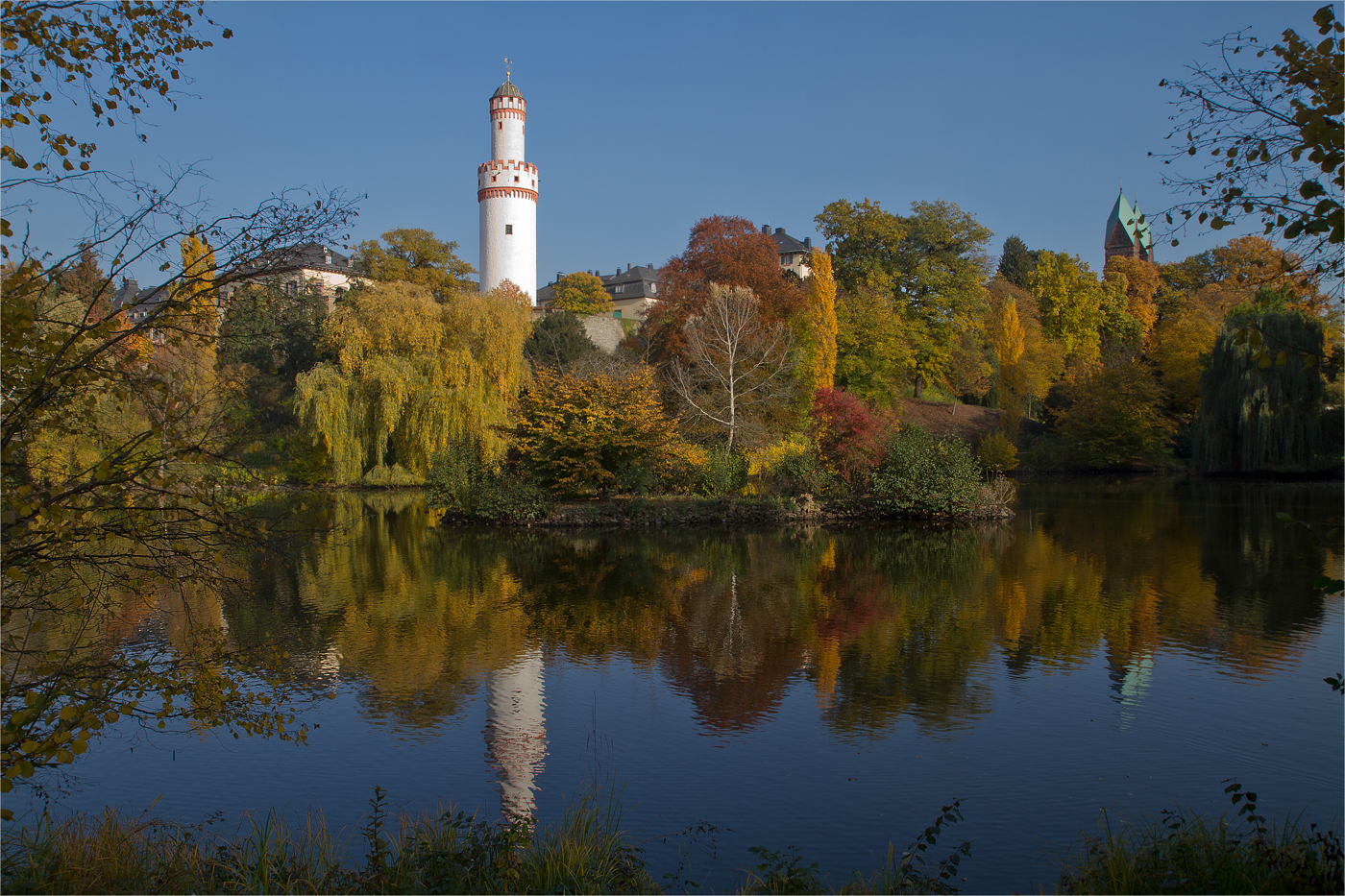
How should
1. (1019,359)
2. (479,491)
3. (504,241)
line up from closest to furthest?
(479,491)
(1019,359)
(504,241)

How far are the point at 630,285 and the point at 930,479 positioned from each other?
5421 centimetres

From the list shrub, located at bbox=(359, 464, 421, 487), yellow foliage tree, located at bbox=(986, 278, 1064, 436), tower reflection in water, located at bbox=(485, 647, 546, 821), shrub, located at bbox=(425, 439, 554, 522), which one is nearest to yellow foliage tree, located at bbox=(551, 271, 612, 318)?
yellow foliage tree, located at bbox=(986, 278, 1064, 436)

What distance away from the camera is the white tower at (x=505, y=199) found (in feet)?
Result: 160

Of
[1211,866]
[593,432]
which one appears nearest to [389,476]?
[593,432]

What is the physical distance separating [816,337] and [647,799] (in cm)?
3142

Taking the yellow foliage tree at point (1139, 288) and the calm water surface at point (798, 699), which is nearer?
the calm water surface at point (798, 699)

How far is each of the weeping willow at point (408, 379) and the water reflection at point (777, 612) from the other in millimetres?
10617

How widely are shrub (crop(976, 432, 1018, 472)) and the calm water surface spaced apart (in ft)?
69.7

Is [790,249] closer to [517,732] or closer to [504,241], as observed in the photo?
[504,241]

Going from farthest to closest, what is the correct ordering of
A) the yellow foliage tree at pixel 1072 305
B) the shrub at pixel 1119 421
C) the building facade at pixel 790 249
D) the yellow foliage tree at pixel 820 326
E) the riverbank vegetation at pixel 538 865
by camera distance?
the building facade at pixel 790 249
the yellow foliage tree at pixel 1072 305
the shrub at pixel 1119 421
the yellow foliage tree at pixel 820 326
the riverbank vegetation at pixel 538 865

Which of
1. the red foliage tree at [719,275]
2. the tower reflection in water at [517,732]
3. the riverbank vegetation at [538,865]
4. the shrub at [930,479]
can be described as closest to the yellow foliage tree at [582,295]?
the red foliage tree at [719,275]

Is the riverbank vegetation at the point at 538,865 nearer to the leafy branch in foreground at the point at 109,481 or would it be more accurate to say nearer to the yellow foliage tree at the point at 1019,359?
the leafy branch in foreground at the point at 109,481

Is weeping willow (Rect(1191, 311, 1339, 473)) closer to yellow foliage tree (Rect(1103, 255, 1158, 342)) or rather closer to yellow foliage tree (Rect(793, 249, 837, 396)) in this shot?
yellow foliage tree (Rect(793, 249, 837, 396))

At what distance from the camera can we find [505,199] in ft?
160
